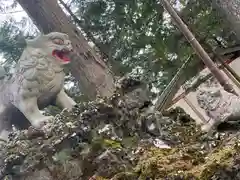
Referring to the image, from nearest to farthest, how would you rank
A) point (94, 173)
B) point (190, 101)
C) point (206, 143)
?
point (94, 173) → point (206, 143) → point (190, 101)

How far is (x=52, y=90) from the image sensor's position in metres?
2.76

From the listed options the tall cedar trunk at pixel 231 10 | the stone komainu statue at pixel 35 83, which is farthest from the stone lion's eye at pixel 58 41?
the tall cedar trunk at pixel 231 10

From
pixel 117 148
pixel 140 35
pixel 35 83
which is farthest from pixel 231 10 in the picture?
pixel 117 148

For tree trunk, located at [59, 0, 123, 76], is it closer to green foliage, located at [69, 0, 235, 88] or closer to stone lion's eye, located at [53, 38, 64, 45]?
green foliage, located at [69, 0, 235, 88]

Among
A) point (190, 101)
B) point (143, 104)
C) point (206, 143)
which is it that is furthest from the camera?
point (190, 101)

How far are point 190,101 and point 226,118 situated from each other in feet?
10.5

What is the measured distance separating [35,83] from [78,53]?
3.75 ft

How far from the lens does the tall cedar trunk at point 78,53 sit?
12.1 feet

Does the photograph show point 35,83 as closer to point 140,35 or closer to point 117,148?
point 117,148

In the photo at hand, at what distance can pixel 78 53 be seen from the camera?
12.4 ft

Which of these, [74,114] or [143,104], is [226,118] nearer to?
[143,104]

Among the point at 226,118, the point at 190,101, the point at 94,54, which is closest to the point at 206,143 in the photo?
the point at 226,118

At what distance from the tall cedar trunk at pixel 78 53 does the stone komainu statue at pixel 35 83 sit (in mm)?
799

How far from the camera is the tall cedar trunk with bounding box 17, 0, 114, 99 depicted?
3686 millimetres
